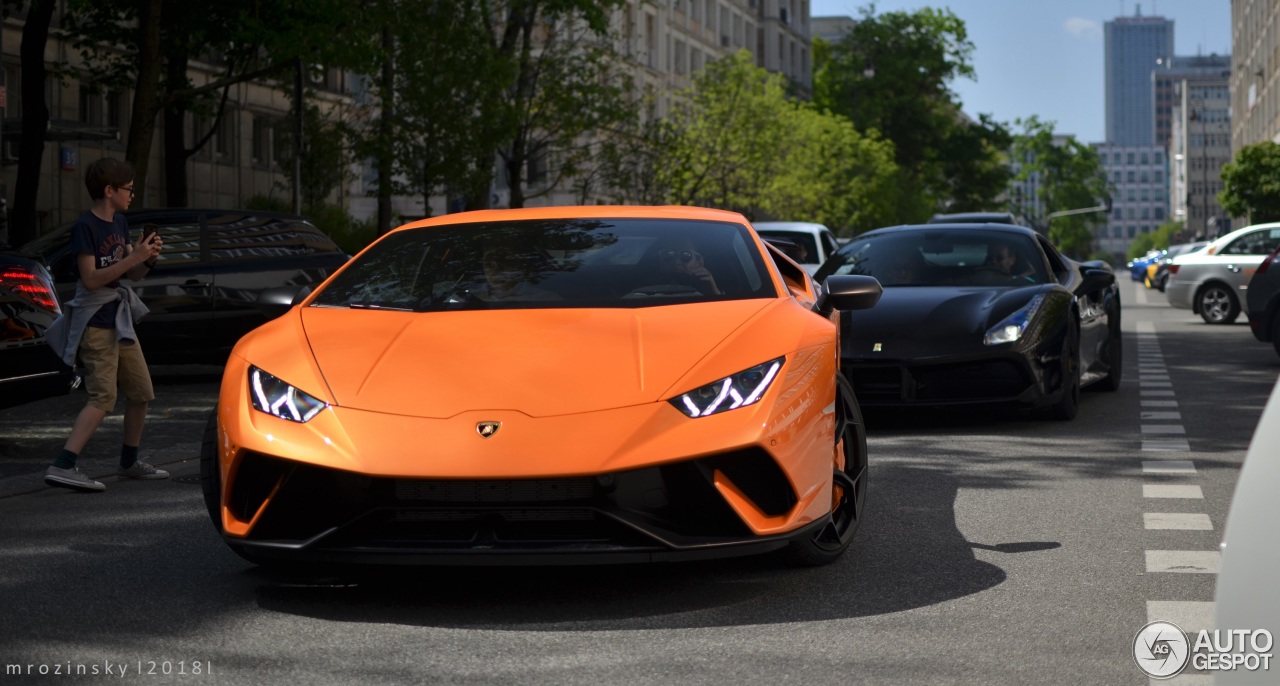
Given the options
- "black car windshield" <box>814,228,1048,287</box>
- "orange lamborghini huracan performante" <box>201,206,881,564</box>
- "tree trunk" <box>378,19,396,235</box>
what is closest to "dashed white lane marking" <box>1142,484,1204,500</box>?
"orange lamborghini huracan performante" <box>201,206,881,564</box>

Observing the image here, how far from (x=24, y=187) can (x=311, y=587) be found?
1937cm

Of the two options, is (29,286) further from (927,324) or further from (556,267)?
(927,324)

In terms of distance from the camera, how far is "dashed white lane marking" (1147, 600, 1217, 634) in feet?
16.9

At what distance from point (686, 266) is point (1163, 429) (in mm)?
5651

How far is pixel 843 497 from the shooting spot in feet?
20.6

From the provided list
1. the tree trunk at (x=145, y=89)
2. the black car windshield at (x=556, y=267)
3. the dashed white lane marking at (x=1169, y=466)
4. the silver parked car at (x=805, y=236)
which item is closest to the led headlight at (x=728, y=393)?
the black car windshield at (x=556, y=267)

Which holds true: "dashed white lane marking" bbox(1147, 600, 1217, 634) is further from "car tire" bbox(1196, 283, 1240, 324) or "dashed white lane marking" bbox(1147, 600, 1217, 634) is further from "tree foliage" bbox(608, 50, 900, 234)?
"tree foliage" bbox(608, 50, 900, 234)

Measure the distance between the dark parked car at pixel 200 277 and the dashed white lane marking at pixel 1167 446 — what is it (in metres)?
8.09

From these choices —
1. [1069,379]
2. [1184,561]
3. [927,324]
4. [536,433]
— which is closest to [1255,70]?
[1069,379]

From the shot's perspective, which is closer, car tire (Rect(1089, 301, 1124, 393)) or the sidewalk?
the sidewalk

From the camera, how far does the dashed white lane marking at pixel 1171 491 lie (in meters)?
8.02

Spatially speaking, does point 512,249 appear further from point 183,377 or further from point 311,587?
point 183,377

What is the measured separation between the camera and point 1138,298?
45406 mm

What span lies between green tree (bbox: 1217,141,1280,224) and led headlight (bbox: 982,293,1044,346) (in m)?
54.2
